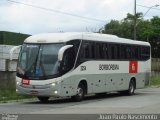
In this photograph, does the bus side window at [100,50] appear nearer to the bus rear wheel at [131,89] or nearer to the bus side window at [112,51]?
the bus side window at [112,51]

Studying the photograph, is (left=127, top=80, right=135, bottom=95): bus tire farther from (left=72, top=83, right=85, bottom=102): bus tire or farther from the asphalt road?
the asphalt road

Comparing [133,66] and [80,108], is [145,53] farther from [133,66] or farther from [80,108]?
[80,108]

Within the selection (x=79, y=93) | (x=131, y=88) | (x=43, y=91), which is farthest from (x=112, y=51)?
(x=43, y=91)

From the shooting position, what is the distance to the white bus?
77.3 feet

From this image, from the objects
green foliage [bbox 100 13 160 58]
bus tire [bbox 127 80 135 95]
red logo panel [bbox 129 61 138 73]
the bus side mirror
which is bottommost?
bus tire [bbox 127 80 135 95]

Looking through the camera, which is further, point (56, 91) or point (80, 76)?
point (80, 76)

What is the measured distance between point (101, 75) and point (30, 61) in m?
5.03

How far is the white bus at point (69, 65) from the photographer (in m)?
23.6

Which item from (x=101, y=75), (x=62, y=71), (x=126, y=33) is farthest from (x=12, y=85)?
(x=126, y=33)

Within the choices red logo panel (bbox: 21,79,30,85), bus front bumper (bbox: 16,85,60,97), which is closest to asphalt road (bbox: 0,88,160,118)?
bus front bumper (bbox: 16,85,60,97)

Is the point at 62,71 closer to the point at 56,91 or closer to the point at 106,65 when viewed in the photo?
the point at 56,91

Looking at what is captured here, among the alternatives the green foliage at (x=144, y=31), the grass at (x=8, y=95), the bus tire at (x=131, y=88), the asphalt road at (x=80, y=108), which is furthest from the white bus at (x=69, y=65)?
the green foliage at (x=144, y=31)

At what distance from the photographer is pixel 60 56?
75.9 ft

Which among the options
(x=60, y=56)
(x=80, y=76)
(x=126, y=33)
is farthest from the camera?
(x=126, y=33)
